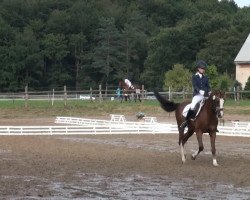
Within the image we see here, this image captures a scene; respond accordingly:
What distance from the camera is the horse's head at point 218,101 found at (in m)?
12.8

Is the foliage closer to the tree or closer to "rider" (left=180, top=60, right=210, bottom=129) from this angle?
the tree

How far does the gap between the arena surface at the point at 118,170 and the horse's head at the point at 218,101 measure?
1045 millimetres

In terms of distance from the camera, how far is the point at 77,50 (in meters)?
79.4

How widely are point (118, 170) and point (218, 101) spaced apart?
8.44 feet

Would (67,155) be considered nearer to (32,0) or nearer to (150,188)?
(150,188)

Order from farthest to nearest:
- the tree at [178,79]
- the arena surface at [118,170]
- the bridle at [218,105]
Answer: the tree at [178,79] < the bridle at [218,105] < the arena surface at [118,170]

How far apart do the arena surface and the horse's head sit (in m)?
1.05

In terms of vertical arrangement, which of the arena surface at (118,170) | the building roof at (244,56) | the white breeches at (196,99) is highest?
the building roof at (244,56)

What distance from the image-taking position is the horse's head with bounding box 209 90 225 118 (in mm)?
12781

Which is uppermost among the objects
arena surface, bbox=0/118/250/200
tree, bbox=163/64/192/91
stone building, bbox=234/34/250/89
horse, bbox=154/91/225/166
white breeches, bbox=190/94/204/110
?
stone building, bbox=234/34/250/89

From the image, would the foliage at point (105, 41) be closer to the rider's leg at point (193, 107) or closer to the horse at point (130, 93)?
A: the horse at point (130, 93)

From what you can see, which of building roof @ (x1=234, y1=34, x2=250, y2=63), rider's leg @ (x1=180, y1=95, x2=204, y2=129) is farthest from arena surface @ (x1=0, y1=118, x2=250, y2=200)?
building roof @ (x1=234, y1=34, x2=250, y2=63)

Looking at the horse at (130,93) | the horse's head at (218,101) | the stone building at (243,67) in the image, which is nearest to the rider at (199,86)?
the horse's head at (218,101)

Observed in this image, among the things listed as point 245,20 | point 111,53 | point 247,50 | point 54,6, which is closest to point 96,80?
Result: point 111,53
